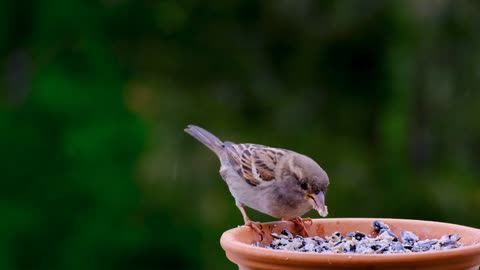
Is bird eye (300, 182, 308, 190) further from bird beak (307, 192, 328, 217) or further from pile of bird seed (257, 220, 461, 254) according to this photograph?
pile of bird seed (257, 220, 461, 254)

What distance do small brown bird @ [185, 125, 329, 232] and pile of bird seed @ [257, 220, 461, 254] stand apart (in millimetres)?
116

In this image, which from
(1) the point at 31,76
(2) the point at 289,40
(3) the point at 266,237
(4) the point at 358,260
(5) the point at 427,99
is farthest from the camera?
(1) the point at 31,76

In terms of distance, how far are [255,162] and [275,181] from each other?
175 mm

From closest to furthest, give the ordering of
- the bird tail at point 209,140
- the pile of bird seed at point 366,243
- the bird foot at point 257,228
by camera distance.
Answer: the pile of bird seed at point 366,243, the bird foot at point 257,228, the bird tail at point 209,140

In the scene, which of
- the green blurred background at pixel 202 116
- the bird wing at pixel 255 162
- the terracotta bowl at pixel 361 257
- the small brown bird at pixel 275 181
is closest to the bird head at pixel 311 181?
the small brown bird at pixel 275 181

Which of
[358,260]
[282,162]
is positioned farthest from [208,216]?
[358,260]

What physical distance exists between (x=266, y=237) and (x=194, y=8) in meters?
3.84

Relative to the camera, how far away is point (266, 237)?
288 cm

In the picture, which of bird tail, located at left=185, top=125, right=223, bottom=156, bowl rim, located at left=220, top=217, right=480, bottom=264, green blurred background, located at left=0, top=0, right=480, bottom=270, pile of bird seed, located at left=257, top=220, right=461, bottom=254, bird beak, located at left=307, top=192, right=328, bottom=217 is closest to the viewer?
bowl rim, located at left=220, top=217, right=480, bottom=264

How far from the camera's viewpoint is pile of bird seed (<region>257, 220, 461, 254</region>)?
2670mm

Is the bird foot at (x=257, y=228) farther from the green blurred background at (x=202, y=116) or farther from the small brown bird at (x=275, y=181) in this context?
the green blurred background at (x=202, y=116)

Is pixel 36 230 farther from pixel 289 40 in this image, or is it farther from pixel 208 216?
pixel 289 40

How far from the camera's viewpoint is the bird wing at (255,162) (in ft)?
11.0

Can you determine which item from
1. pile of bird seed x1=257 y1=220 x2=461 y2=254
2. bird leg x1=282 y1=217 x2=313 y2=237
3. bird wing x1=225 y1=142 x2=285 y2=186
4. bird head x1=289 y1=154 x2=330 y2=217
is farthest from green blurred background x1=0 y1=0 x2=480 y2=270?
pile of bird seed x1=257 y1=220 x2=461 y2=254
